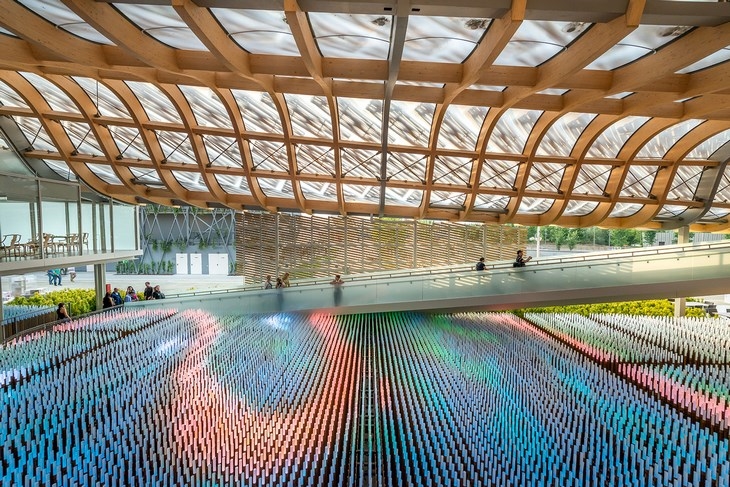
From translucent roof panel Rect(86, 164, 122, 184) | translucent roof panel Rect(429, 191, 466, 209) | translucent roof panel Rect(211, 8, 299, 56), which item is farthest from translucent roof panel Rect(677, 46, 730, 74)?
translucent roof panel Rect(86, 164, 122, 184)

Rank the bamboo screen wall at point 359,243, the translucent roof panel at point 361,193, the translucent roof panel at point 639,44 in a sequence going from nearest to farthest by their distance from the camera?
1. the translucent roof panel at point 639,44
2. the translucent roof panel at point 361,193
3. the bamboo screen wall at point 359,243

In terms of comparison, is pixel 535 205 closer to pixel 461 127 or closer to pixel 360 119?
pixel 461 127

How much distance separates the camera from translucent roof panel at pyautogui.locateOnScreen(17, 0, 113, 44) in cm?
948

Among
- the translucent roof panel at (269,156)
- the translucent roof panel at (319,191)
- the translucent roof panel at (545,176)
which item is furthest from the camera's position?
the translucent roof panel at (319,191)

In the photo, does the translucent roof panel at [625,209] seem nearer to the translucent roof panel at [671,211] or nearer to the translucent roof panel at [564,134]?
the translucent roof panel at [671,211]

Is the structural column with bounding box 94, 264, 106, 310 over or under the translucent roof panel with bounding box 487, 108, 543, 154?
under

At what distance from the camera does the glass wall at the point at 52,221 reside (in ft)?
47.8

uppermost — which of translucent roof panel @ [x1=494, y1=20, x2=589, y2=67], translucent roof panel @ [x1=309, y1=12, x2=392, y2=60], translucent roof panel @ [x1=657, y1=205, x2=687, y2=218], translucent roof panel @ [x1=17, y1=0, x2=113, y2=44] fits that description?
translucent roof panel @ [x1=17, y1=0, x2=113, y2=44]

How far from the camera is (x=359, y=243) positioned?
89.4ft

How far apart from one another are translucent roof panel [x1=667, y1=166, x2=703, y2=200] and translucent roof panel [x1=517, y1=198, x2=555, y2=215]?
5322 mm

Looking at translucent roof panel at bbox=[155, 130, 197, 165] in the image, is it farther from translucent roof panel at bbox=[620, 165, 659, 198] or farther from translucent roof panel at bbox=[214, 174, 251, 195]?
translucent roof panel at bbox=[620, 165, 659, 198]

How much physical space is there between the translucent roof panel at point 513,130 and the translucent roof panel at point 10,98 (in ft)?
60.5

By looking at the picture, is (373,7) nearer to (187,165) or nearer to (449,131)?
(449,131)

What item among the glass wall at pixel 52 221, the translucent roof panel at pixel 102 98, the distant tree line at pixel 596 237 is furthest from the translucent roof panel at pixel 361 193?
the distant tree line at pixel 596 237
